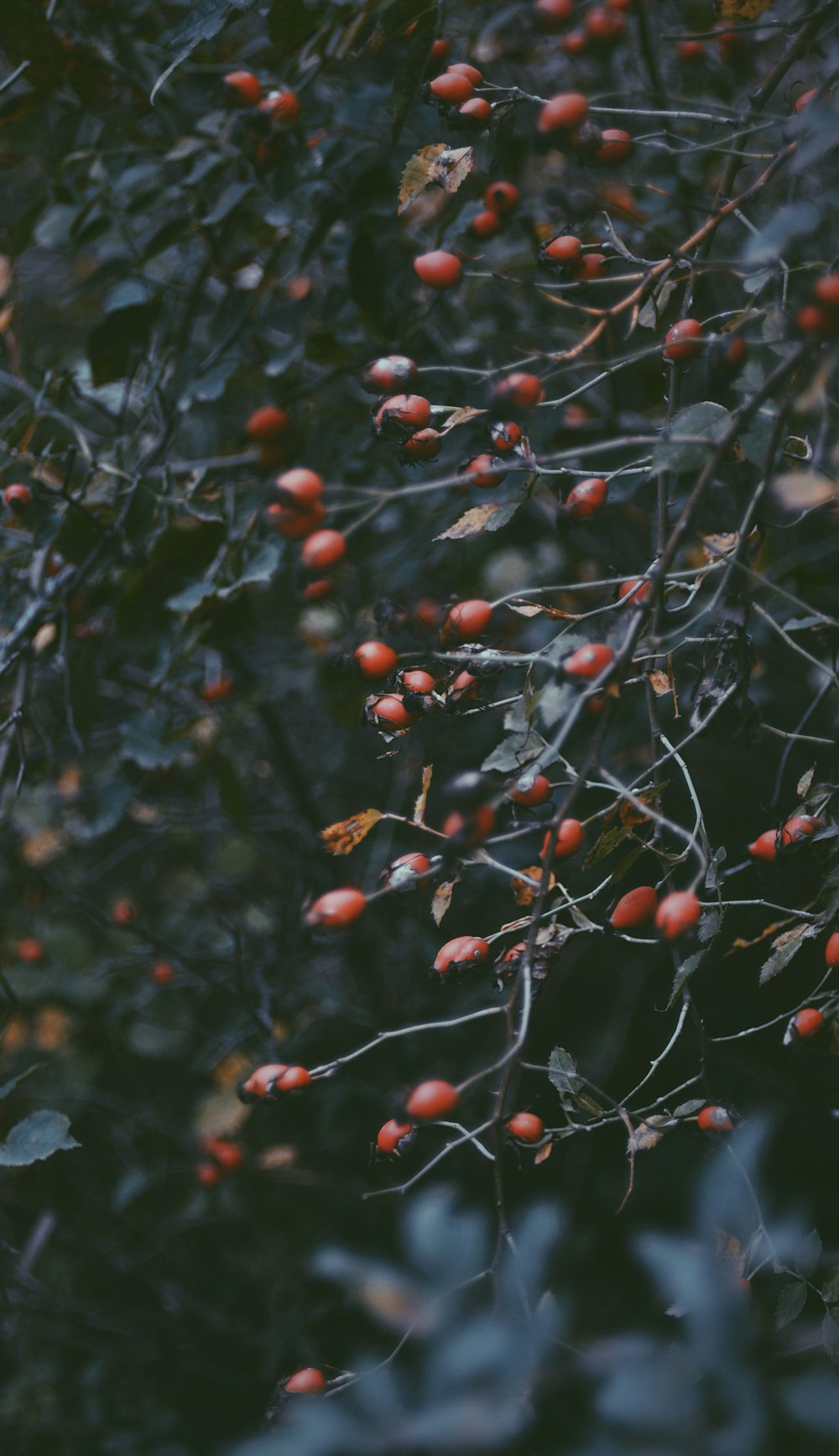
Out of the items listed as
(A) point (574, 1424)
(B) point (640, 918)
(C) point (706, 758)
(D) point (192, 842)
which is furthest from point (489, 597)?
(A) point (574, 1424)

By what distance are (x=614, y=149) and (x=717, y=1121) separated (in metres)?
0.79

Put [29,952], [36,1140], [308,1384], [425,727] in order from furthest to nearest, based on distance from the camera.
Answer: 1. [29,952]
2. [425,727]
3. [36,1140]
4. [308,1384]

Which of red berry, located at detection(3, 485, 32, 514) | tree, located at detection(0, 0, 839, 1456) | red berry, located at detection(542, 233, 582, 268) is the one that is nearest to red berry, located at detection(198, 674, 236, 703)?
tree, located at detection(0, 0, 839, 1456)

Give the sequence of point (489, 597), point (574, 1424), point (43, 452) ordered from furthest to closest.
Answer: point (489, 597)
point (43, 452)
point (574, 1424)

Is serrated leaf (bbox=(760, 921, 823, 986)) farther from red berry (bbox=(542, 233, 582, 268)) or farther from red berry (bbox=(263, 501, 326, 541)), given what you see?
red berry (bbox=(542, 233, 582, 268))

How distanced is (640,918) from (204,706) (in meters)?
0.99

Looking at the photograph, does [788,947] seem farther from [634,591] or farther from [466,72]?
[466,72]

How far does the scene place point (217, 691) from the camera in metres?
1.49

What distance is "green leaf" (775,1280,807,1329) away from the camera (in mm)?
705

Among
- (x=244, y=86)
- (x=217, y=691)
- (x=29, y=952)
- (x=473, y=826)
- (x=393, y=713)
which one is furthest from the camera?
(x=29, y=952)

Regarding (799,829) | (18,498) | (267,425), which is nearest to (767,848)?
(799,829)

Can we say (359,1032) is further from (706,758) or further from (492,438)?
(492,438)

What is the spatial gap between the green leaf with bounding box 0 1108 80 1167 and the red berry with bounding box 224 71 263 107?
3.45 feet

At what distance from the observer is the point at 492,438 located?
2.77 feet
